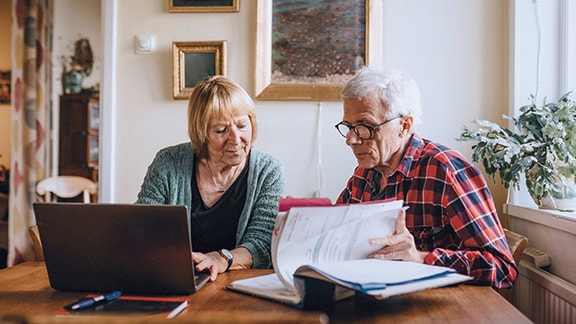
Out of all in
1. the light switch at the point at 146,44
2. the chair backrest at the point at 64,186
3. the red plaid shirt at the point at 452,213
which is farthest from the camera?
the chair backrest at the point at 64,186

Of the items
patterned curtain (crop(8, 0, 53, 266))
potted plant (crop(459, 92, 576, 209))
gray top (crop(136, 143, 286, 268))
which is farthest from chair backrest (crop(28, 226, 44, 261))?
patterned curtain (crop(8, 0, 53, 266))

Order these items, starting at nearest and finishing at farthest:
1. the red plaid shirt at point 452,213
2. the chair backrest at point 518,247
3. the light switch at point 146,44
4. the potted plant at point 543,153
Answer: the red plaid shirt at point 452,213, the chair backrest at point 518,247, the potted plant at point 543,153, the light switch at point 146,44

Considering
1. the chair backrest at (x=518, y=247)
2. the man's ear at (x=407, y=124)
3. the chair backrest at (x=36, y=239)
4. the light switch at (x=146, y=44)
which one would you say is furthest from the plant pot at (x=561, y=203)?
the light switch at (x=146, y=44)

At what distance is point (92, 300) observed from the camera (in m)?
0.97

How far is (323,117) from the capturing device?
2344 millimetres

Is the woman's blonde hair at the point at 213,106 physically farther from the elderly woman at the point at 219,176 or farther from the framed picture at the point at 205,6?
the framed picture at the point at 205,6

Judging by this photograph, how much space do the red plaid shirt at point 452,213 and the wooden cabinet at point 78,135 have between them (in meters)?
3.39

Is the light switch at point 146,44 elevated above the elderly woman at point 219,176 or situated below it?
above

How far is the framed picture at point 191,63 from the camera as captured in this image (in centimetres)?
237

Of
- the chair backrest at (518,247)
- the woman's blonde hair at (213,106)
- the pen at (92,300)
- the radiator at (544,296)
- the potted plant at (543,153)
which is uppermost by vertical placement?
the woman's blonde hair at (213,106)

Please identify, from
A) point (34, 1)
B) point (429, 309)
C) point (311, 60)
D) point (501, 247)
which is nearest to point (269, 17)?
point (311, 60)

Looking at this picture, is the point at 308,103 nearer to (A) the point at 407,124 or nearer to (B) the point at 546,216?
(A) the point at 407,124

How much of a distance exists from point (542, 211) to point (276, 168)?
0.92m

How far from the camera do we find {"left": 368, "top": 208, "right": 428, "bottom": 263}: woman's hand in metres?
1.07
